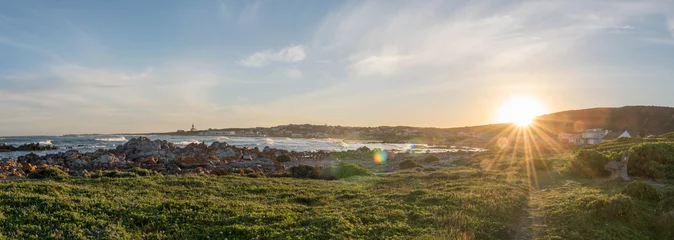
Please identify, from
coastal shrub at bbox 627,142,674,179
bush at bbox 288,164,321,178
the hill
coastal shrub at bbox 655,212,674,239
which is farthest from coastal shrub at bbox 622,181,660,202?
the hill

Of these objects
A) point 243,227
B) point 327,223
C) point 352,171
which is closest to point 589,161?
point 352,171

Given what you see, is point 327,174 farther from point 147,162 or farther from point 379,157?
point 379,157

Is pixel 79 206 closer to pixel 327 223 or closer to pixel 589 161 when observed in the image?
pixel 327 223

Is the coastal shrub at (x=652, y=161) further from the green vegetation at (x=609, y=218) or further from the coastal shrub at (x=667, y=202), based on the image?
the coastal shrub at (x=667, y=202)

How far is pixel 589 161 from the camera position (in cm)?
2619

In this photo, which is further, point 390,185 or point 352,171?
point 352,171

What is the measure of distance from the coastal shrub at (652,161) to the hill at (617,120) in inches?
A: 4138

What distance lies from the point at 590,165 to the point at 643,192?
1027cm

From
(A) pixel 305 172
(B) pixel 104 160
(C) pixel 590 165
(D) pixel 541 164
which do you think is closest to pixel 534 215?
(C) pixel 590 165

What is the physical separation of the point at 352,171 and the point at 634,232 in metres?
21.6

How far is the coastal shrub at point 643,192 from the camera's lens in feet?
53.4

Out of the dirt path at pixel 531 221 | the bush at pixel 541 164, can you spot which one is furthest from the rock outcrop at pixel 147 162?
the bush at pixel 541 164

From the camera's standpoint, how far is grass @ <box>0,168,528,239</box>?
10789 millimetres

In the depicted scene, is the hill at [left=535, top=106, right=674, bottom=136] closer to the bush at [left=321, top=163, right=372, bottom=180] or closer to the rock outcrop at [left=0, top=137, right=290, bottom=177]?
the bush at [left=321, top=163, right=372, bottom=180]
